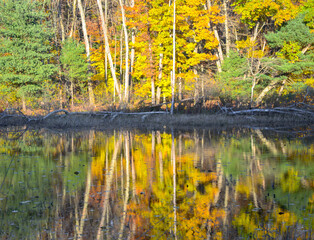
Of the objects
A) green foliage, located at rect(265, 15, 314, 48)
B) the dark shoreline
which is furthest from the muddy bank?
green foliage, located at rect(265, 15, 314, 48)

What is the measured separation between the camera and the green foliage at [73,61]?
1590 inches

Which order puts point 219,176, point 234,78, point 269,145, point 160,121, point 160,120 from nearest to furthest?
point 219,176
point 269,145
point 160,121
point 160,120
point 234,78

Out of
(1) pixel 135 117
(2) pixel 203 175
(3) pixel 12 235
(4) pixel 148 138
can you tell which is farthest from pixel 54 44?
(3) pixel 12 235

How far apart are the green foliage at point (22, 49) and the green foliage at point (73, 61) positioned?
3119mm

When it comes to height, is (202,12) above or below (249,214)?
above

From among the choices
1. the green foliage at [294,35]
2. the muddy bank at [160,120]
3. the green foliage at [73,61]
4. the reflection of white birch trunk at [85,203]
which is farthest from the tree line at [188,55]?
the reflection of white birch trunk at [85,203]

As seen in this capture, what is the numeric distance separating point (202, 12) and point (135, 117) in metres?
11.7

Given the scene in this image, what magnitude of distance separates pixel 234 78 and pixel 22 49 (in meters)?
18.9

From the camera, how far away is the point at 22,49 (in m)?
36.4

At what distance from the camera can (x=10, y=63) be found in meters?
35.6

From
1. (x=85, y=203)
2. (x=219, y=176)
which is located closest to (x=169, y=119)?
(x=219, y=176)

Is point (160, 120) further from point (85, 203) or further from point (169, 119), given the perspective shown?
point (85, 203)

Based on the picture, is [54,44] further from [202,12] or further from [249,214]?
[249,214]

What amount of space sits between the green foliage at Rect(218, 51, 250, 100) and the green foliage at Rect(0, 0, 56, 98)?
1592cm
